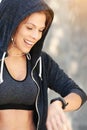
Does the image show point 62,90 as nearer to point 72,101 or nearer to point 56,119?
point 72,101

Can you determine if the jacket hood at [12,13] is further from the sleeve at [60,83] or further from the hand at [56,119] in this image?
the hand at [56,119]

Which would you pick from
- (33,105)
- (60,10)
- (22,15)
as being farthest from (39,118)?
(60,10)

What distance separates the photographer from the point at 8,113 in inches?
135

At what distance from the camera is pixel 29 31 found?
11.3ft

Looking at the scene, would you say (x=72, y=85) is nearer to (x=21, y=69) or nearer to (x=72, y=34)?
(x=21, y=69)

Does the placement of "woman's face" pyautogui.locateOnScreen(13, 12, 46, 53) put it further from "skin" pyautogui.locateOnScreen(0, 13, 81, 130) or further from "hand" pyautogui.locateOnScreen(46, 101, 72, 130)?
"hand" pyautogui.locateOnScreen(46, 101, 72, 130)

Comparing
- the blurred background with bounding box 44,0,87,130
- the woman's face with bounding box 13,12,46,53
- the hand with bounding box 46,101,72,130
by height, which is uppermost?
the woman's face with bounding box 13,12,46,53

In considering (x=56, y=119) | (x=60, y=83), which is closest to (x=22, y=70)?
(x=60, y=83)

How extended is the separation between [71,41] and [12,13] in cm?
317

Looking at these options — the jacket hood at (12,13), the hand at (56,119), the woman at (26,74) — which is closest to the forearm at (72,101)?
the woman at (26,74)

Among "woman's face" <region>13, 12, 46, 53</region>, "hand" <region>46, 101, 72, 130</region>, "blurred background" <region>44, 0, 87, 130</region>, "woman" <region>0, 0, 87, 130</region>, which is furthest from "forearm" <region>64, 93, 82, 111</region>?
"blurred background" <region>44, 0, 87, 130</region>

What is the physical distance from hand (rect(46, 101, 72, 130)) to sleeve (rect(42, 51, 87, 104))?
1.15 feet

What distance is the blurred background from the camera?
652cm

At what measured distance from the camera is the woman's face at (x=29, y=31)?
3.43 m
